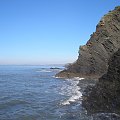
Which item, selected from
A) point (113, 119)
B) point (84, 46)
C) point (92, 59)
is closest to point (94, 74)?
point (92, 59)

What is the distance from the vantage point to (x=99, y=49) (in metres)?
60.8

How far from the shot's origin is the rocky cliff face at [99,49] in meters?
A: 59.1

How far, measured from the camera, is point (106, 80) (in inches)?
810

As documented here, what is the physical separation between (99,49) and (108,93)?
42.5 metres

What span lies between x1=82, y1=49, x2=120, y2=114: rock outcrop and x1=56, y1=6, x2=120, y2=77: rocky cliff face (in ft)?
124

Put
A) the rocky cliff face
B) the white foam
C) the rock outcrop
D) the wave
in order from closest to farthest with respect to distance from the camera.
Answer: the rock outcrop < the wave < the white foam < the rocky cliff face

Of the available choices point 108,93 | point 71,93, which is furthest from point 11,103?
point 108,93

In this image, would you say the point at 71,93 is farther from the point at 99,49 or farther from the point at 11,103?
the point at 99,49

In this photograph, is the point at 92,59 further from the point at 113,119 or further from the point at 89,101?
the point at 113,119

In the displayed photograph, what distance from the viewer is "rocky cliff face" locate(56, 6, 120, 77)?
59.1 m

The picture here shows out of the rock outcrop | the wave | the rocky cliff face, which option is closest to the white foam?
the wave

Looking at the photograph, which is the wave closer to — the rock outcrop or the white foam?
the white foam

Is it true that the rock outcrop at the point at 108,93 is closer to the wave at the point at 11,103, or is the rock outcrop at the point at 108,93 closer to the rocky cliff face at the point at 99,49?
the wave at the point at 11,103

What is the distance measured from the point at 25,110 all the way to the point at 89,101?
610cm
